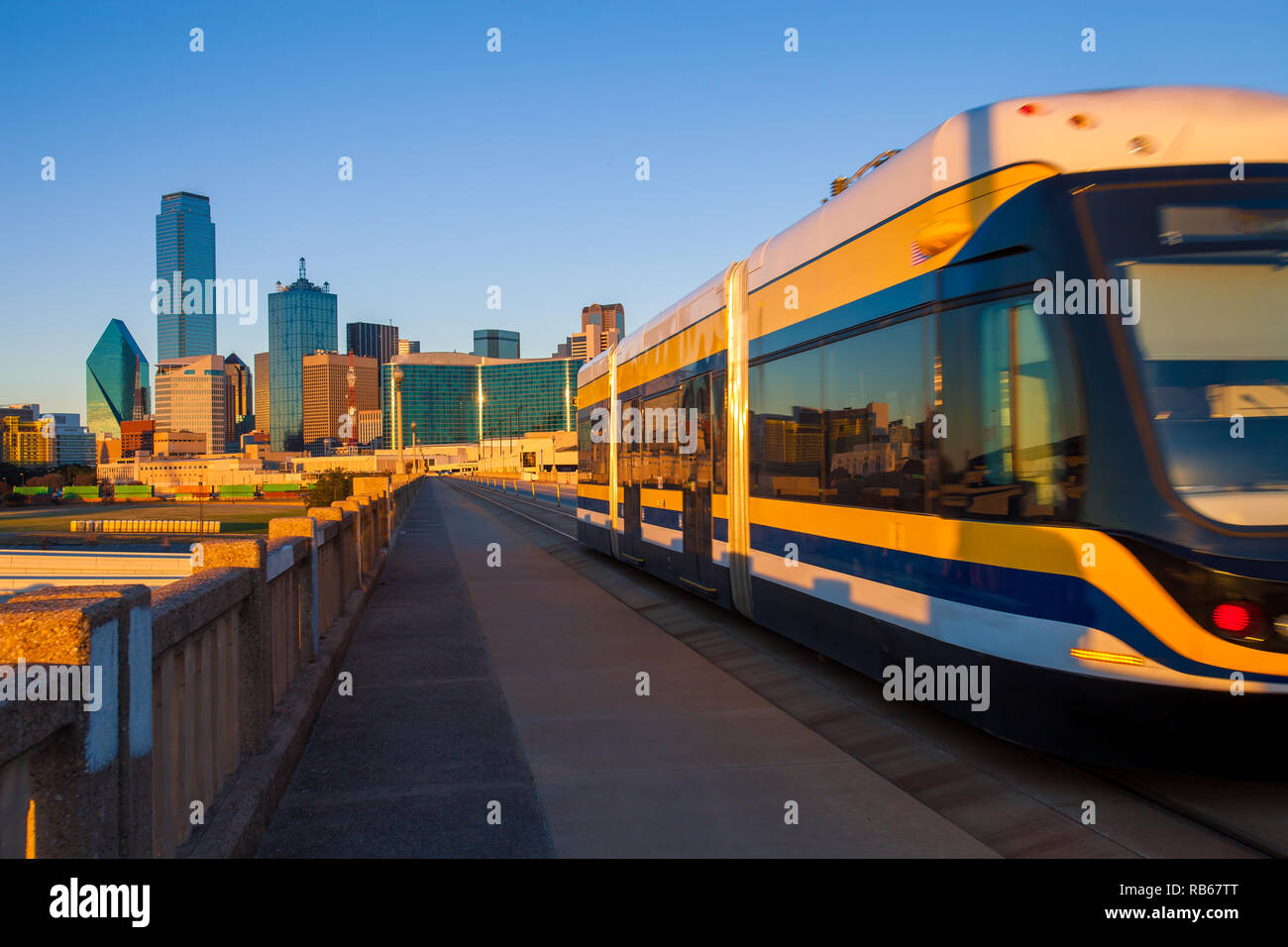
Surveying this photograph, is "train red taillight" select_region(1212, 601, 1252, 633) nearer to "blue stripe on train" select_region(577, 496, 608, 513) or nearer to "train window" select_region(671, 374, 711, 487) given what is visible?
"train window" select_region(671, 374, 711, 487)

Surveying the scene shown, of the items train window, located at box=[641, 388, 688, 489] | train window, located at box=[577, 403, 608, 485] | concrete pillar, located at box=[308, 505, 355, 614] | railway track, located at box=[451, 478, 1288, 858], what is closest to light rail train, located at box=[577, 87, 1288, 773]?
railway track, located at box=[451, 478, 1288, 858]

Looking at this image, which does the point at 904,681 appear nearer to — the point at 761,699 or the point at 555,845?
the point at 761,699

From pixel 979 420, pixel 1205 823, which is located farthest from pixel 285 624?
pixel 1205 823

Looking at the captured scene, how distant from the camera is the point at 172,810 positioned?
363 centimetres

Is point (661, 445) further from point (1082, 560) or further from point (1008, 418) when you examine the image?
point (1082, 560)

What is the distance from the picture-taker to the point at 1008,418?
17.8 ft

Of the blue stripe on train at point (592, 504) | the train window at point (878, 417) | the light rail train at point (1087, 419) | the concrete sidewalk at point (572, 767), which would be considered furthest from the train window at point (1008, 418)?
the blue stripe on train at point (592, 504)

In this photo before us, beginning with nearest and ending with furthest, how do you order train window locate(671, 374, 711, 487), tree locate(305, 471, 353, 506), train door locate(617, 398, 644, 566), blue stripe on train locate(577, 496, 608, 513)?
1. train window locate(671, 374, 711, 487)
2. train door locate(617, 398, 644, 566)
3. blue stripe on train locate(577, 496, 608, 513)
4. tree locate(305, 471, 353, 506)

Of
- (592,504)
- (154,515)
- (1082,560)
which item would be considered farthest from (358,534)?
(154,515)

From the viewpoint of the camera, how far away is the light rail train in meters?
4.66

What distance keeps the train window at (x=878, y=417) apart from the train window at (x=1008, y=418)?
0.93 feet

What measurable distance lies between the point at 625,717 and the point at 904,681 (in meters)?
2.06

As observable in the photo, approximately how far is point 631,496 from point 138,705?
1212 centimetres

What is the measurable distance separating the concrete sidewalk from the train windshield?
7.39 feet
